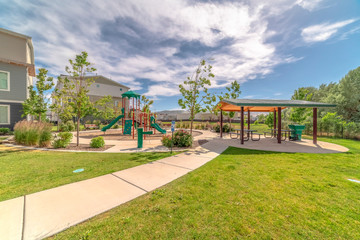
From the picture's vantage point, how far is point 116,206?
8.89 ft

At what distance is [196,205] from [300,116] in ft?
59.4

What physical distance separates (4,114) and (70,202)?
17.0 metres

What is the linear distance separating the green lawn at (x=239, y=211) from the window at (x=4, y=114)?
1765 cm

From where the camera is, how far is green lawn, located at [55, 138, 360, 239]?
2072 millimetres

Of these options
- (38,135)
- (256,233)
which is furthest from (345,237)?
(38,135)

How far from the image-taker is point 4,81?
12703mm

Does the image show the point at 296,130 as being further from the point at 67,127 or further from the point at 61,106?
the point at 67,127

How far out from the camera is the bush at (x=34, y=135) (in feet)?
26.5

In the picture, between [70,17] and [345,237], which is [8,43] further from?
[345,237]

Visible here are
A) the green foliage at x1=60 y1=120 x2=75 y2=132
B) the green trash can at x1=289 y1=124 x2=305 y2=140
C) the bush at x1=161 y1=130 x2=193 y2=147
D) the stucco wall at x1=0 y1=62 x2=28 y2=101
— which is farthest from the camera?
the green foliage at x1=60 y1=120 x2=75 y2=132

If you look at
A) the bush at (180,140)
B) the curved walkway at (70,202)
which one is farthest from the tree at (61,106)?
the curved walkway at (70,202)

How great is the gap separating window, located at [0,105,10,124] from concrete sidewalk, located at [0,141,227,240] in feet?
51.8

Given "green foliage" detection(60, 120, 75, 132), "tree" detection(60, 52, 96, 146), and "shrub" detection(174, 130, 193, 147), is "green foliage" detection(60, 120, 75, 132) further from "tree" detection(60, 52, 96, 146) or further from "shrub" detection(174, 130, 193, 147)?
"shrub" detection(174, 130, 193, 147)

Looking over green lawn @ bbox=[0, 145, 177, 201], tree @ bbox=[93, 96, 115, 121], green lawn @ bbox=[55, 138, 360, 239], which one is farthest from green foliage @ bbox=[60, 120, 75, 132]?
green lawn @ bbox=[55, 138, 360, 239]
